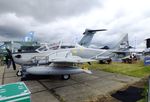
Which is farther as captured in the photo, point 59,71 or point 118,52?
point 118,52

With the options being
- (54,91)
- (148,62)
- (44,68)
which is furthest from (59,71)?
(148,62)

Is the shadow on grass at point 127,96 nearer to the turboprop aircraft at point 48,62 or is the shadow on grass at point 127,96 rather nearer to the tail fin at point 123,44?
the turboprop aircraft at point 48,62

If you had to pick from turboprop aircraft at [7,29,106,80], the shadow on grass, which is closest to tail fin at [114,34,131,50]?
turboprop aircraft at [7,29,106,80]

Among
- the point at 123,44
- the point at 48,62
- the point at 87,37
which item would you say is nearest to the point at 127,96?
the point at 48,62

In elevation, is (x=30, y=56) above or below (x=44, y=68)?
above

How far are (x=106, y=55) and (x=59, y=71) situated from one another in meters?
8.13

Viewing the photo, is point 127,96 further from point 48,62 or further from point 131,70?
point 131,70

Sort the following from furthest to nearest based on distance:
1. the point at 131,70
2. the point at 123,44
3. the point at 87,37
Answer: the point at 87,37, the point at 123,44, the point at 131,70

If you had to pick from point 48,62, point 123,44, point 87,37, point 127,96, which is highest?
point 87,37

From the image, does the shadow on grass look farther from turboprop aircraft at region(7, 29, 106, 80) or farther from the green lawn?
the green lawn

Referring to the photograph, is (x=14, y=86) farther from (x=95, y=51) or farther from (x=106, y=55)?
(x=106, y=55)

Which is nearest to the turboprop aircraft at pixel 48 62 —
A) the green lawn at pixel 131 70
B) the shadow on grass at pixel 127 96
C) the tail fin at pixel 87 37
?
the shadow on grass at pixel 127 96

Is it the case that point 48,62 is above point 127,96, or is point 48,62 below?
above

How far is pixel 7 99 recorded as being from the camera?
6.93 feet
